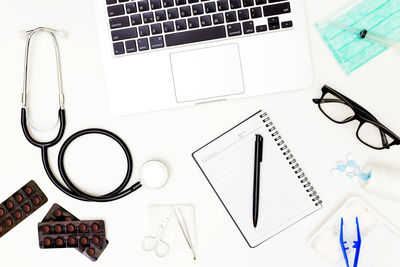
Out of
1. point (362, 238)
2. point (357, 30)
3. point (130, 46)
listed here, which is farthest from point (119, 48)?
point (362, 238)

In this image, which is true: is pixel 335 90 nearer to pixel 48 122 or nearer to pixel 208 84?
pixel 208 84

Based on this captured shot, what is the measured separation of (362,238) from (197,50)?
1.60ft

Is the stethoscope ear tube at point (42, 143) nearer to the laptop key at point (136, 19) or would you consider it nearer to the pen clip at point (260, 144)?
the laptop key at point (136, 19)

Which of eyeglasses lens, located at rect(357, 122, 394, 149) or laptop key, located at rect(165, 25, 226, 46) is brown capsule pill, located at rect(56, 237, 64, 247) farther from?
eyeglasses lens, located at rect(357, 122, 394, 149)

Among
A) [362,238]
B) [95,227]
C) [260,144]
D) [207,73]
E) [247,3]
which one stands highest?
[247,3]

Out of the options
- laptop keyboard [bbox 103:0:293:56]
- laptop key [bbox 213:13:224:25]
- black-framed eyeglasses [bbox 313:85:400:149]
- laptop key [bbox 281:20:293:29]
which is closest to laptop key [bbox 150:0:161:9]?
laptop keyboard [bbox 103:0:293:56]

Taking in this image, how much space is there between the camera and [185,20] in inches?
31.1

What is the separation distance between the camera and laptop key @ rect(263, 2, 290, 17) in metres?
0.78

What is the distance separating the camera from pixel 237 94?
2.66 feet

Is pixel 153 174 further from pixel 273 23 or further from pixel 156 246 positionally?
pixel 273 23

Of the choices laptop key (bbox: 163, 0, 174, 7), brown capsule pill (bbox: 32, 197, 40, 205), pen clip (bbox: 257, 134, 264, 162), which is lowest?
brown capsule pill (bbox: 32, 197, 40, 205)

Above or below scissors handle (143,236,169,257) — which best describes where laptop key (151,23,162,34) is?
above

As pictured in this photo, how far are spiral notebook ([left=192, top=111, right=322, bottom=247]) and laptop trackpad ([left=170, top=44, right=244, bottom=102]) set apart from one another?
83mm

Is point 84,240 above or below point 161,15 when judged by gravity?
below
